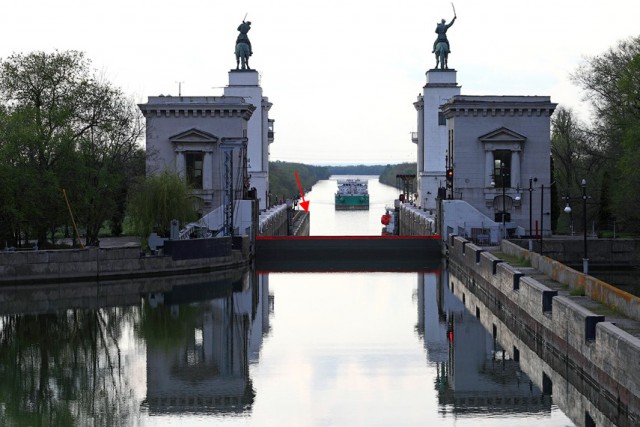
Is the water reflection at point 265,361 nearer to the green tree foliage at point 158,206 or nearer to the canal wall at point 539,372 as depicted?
the canal wall at point 539,372

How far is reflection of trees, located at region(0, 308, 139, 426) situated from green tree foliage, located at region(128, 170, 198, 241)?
15.7 m

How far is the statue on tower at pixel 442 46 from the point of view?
98.9 m

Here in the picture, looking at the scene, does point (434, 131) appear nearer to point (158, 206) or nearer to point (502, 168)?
point (502, 168)

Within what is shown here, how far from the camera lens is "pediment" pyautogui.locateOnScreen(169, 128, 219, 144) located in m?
65.5

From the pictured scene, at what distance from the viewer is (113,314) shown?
4056 cm

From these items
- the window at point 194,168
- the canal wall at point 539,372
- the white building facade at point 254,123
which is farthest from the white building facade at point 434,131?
the canal wall at point 539,372

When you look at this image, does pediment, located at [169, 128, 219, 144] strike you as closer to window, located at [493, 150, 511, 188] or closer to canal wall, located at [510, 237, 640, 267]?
window, located at [493, 150, 511, 188]

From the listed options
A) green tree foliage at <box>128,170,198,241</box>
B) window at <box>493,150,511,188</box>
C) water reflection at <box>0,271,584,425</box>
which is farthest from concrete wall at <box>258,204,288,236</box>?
water reflection at <box>0,271,584,425</box>

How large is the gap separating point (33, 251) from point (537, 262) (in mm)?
21595

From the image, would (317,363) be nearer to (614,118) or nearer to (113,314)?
(113,314)

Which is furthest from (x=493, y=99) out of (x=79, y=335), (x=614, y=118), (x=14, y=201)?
(x=79, y=335)

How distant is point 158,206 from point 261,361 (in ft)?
87.9

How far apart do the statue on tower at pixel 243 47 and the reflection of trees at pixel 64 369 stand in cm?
5692

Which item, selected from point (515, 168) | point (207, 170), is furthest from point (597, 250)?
point (207, 170)
